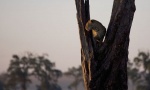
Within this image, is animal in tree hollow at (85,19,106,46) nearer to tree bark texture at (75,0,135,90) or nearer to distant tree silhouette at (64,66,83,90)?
tree bark texture at (75,0,135,90)

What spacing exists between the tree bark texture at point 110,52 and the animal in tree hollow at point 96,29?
0.31 ft

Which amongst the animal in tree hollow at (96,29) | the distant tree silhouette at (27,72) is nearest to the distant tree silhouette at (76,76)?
the distant tree silhouette at (27,72)

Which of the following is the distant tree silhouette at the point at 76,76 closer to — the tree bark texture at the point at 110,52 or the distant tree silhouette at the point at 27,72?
the distant tree silhouette at the point at 27,72

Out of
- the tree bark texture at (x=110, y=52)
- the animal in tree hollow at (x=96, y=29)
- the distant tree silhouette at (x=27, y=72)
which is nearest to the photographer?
the tree bark texture at (x=110, y=52)

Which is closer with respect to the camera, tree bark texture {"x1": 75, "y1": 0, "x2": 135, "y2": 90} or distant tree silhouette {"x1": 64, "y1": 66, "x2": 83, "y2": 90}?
tree bark texture {"x1": 75, "y1": 0, "x2": 135, "y2": 90}

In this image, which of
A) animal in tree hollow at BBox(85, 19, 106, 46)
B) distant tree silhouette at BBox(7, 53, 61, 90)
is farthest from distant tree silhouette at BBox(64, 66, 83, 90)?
animal in tree hollow at BBox(85, 19, 106, 46)

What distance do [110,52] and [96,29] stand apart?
59 cm

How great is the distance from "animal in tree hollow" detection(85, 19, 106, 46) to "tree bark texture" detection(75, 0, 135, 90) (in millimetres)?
94

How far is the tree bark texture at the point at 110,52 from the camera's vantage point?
6.44 meters

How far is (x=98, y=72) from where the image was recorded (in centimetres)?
643

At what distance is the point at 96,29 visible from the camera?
670 cm

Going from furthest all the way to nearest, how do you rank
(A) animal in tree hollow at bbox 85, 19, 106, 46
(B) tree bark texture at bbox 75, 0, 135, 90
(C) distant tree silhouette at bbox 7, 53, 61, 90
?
(C) distant tree silhouette at bbox 7, 53, 61, 90 → (A) animal in tree hollow at bbox 85, 19, 106, 46 → (B) tree bark texture at bbox 75, 0, 135, 90

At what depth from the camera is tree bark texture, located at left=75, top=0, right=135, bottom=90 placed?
644 centimetres

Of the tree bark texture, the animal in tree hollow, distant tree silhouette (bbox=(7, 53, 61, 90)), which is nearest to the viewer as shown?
the tree bark texture
